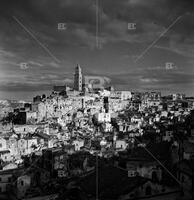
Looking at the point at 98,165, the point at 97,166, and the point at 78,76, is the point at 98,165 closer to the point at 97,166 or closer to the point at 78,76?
the point at 97,166

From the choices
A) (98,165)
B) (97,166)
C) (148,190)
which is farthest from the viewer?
(98,165)

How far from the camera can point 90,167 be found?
173 inches

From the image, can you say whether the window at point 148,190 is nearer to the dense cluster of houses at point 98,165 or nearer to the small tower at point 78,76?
the dense cluster of houses at point 98,165

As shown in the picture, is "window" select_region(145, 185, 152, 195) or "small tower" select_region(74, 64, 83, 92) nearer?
"window" select_region(145, 185, 152, 195)

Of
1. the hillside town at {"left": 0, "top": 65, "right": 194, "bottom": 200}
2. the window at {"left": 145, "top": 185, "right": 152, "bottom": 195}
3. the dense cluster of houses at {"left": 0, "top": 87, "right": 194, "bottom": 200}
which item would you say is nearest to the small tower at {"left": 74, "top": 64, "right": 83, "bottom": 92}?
the hillside town at {"left": 0, "top": 65, "right": 194, "bottom": 200}

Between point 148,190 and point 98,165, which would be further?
point 98,165

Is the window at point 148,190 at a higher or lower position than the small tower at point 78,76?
lower

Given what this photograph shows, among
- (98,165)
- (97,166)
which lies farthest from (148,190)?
(98,165)

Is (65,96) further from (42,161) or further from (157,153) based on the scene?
(157,153)

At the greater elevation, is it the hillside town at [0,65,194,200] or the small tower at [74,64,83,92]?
the small tower at [74,64,83,92]

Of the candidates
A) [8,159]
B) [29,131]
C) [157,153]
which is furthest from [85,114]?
[157,153]

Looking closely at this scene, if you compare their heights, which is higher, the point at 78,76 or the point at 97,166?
the point at 78,76

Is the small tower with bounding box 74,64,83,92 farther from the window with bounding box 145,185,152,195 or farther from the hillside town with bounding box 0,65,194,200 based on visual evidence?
the window with bounding box 145,185,152,195

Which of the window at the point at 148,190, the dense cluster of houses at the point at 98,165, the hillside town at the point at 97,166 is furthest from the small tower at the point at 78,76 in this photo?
the window at the point at 148,190
